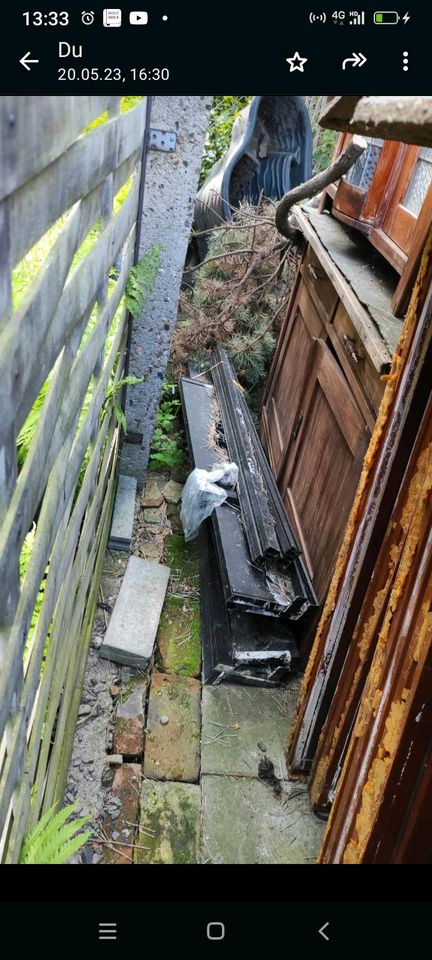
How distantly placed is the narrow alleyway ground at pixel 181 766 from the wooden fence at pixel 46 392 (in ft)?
1.65

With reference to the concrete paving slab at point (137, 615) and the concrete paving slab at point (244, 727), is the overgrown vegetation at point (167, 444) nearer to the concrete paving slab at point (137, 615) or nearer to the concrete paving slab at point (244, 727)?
the concrete paving slab at point (137, 615)

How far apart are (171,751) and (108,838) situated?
0.59 m

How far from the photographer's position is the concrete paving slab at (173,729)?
11.2ft

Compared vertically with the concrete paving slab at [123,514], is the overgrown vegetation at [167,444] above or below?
above

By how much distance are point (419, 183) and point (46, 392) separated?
246 cm

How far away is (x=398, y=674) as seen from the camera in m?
1.98

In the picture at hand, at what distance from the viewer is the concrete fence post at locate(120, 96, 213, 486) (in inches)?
150
